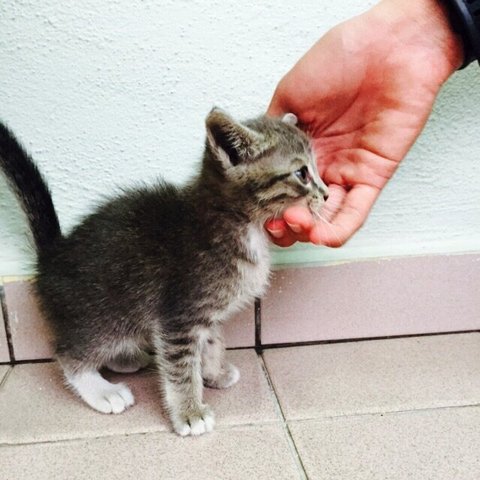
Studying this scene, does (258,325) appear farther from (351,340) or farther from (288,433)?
(288,433)

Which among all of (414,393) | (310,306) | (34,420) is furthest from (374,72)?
(34,420)

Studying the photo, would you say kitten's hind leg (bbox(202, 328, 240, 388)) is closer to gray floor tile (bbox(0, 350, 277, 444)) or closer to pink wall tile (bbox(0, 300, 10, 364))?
gray floor tile (bbox(0, 350, 277, 444))

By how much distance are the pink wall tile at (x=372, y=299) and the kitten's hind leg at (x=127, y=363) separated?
0.30 meters

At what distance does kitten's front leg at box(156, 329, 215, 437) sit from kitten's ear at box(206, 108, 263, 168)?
339mm

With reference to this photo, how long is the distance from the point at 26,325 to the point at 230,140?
668mm

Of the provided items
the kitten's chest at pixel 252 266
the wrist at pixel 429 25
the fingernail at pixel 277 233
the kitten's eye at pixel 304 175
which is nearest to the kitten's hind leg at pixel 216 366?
the kitten's chest at pixel 252 266

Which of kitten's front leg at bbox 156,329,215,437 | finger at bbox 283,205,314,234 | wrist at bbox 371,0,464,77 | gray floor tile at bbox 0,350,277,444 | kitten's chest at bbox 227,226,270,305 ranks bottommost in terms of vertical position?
gray floor tile at bbox 0,350,277,444

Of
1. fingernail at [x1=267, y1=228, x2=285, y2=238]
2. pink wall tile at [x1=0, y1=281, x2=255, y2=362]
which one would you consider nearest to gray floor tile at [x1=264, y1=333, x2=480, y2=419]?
pink wall tile at [x1=0, y1=281, x2=255, y2=362]

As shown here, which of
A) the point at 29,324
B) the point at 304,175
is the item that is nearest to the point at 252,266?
the point at 304,175

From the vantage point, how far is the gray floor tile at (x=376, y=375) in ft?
3.47

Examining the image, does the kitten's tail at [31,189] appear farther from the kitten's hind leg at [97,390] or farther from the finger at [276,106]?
the finger at [276,106]

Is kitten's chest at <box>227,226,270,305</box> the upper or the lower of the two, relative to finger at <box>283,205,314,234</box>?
lower

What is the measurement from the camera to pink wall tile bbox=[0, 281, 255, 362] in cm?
121

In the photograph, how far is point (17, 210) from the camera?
121 centimetres
